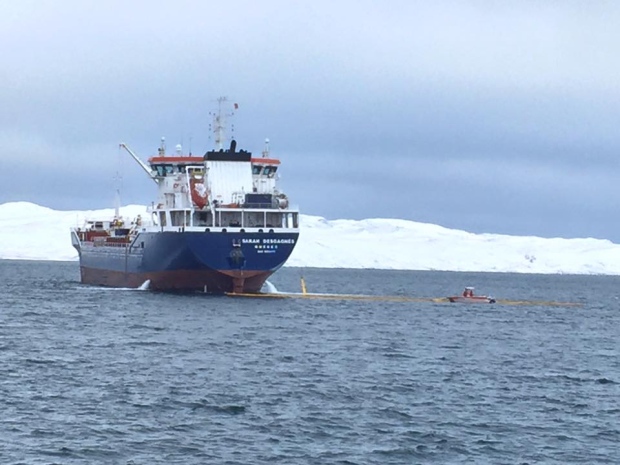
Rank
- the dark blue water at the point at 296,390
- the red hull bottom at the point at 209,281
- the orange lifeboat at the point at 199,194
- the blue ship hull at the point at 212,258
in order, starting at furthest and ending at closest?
the orange lifeboat at the point at 199,194 → the red hull bottom at the point at 209,281 → the blue ship hull at the point at 212,258 → the dark blue water at the point at 296,390

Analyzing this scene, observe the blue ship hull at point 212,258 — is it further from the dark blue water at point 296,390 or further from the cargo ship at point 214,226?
the dark blue water at point 296,390

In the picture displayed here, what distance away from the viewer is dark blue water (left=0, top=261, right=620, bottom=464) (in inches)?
1318

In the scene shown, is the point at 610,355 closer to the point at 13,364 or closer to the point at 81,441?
the point at 13,364

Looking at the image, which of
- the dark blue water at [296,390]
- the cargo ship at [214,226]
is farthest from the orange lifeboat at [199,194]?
the dark blue water at [296,390]

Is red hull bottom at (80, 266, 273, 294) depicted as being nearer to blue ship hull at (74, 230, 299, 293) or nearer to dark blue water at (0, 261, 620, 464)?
blue ship hull at (74, 230, 299, 293)

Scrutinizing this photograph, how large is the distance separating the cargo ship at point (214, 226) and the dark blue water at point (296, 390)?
9.56m

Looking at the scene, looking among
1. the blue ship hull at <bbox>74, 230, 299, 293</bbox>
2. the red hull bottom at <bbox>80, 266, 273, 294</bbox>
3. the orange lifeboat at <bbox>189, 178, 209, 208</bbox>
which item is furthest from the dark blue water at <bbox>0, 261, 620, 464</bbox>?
the orange lifeboat at <bbox>189, 178, 209, 208</bbox>

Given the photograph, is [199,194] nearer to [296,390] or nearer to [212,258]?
[212,258]

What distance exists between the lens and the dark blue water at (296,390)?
33469 mm

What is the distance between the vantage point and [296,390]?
142ft

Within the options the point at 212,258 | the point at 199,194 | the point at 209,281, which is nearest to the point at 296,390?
the point at 212,258

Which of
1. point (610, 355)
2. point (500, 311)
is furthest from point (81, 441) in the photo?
point (500, 311)

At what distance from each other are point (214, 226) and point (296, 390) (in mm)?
44516

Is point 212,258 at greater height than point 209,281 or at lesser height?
greater
